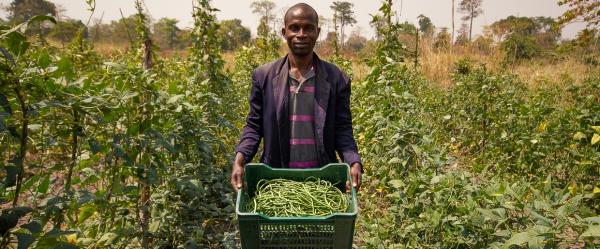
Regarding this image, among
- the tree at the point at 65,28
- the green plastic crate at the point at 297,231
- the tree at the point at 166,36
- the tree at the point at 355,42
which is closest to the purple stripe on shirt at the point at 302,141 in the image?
the green plastic crate at the point at 297,231

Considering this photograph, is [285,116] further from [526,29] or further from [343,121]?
[526,29]

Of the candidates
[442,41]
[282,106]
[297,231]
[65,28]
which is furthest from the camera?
[442,41]

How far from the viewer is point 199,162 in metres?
2.88

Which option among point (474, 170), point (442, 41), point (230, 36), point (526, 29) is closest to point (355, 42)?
point (526, 29)

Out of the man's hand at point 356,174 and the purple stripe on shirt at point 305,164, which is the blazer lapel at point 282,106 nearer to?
the purple stripe on shirt at point 305,164

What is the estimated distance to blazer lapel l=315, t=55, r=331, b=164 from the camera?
2.18 metres

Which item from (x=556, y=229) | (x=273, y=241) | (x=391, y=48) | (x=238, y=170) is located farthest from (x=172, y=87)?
(x=391, y=48)

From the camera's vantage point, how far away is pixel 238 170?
192 centimetres

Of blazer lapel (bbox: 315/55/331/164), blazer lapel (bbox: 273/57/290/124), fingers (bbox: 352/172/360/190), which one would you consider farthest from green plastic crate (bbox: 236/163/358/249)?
blazer lapel (bbox: 273/57/290/124)

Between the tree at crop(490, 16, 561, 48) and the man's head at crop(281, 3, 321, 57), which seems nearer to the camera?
the man's head at crop(281, 3, 321, 57)

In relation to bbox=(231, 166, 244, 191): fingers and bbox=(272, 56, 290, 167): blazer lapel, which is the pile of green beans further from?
bbox=(272, 56, 290, 167): blazer lapel

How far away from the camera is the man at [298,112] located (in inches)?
86.4

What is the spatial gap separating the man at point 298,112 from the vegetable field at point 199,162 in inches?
16.6

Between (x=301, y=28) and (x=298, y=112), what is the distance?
47 centimetres
